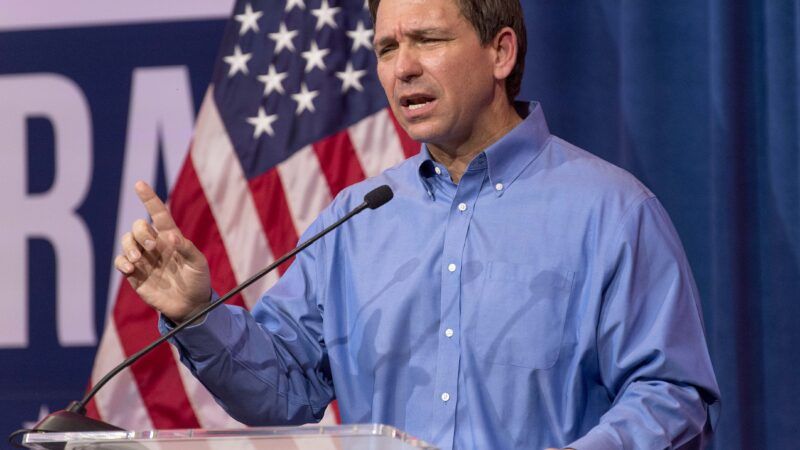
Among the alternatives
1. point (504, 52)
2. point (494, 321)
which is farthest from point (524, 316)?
point (504, 52)

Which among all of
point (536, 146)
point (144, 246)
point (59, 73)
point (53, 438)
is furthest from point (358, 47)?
point (53, 438)

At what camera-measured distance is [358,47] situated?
10.0ft

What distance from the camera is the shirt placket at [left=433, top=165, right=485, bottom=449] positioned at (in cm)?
186

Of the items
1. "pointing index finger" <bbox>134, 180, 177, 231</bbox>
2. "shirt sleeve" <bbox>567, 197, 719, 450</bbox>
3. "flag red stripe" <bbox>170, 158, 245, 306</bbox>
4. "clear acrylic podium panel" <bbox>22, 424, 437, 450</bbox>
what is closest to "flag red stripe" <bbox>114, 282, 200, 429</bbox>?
"flag red stripe" <bbox>170, 158, 245, 306</bbox>

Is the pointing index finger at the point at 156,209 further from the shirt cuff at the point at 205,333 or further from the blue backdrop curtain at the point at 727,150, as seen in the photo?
the blue backdrop curtain at the point at 727,150

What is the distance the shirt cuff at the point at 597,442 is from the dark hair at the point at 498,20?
80cm

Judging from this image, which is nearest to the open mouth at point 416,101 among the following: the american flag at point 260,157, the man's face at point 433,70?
the man's face at point 433,70

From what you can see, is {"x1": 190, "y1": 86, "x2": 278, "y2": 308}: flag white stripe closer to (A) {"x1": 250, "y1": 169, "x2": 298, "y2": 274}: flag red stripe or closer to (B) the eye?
(A) {"x1": 250, "y1": 169, "x2": 298, "y2": 274}: flag red stripe

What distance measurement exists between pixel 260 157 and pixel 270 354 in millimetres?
1246

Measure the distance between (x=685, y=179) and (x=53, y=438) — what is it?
1.86 metres

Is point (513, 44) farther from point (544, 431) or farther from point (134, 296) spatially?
point (134, 296)

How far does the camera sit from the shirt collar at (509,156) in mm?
1993

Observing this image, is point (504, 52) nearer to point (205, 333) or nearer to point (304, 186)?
point (205, 333)

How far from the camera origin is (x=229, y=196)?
3102mm
